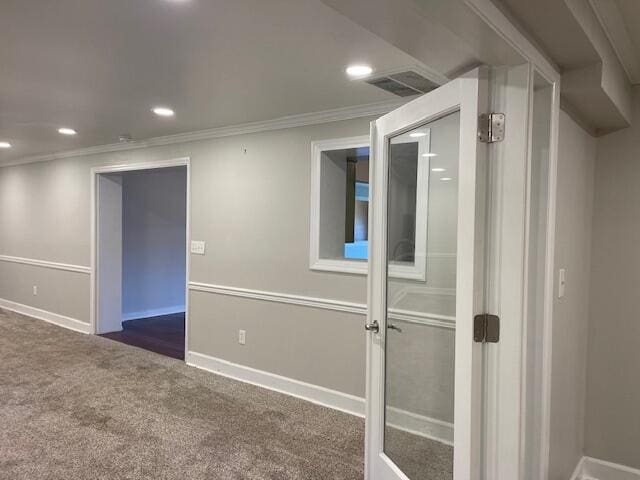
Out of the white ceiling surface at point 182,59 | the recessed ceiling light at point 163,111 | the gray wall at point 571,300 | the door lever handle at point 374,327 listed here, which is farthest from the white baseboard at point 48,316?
the gray wall at point 571,300

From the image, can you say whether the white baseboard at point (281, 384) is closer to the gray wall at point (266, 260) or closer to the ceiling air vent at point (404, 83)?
the gray wall at point (266, 260)

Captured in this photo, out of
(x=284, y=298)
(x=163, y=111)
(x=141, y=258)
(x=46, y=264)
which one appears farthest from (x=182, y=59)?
(x=46, y=264)

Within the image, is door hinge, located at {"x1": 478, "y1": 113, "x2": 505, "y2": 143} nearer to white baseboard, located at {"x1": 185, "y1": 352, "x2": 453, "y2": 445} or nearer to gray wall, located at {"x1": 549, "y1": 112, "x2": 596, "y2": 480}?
gray wall, located at {"x1": 549, "y1": 112, "x2": 596, "y2": 480}

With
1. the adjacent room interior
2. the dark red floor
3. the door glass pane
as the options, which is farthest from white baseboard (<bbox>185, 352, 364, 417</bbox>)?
the door glass pane

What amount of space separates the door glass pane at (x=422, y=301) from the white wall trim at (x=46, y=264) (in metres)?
4.58

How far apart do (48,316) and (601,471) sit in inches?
244

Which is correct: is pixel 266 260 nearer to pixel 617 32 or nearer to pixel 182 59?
pixel 182 59

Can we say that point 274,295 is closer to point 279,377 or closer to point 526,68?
point 279,377

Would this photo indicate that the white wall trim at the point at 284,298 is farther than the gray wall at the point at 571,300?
Yes

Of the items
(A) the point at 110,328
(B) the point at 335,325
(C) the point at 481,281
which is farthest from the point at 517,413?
(A) the point at 110,328

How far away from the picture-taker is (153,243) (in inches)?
264

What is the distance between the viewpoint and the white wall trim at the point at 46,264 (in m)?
5.62

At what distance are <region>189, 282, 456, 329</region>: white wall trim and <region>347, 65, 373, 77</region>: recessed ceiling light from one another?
128 cm

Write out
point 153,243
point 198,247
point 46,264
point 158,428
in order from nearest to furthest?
point 158,428 → point 198,247 → point 46,264 → point 153,243
